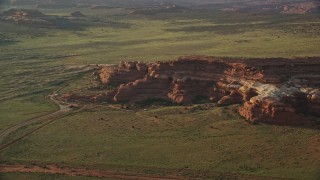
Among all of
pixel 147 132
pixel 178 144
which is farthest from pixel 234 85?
pixel 178 144

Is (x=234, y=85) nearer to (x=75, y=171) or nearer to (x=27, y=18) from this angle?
(x=75, y=171)

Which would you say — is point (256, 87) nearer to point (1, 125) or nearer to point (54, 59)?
point (1, 125)

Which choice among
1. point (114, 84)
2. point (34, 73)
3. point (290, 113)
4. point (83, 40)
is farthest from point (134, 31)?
point (290, 113)

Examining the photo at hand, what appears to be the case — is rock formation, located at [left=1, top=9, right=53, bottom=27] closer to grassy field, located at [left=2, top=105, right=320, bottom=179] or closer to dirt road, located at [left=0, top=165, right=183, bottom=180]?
grassy field, located at [left=2, top=105, right=320, bottom=179]

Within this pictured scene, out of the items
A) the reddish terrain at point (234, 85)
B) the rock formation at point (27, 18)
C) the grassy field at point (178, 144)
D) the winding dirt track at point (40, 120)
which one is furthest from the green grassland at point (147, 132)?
the rock formation at point (27, 18)

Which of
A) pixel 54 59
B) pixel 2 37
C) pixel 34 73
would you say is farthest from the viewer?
pixel 2 37

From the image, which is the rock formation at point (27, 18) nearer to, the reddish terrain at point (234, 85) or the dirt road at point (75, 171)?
the reddish terrain at point (234, 85)

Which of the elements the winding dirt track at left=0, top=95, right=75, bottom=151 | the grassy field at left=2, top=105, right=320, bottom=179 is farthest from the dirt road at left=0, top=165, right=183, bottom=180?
the winding dirt track at left=0, top=95, right=75, bottom=151

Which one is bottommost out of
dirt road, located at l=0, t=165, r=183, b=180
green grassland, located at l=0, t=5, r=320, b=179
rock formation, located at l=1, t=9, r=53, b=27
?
dirt road, located at l=0, t=165, r=183, b=180
